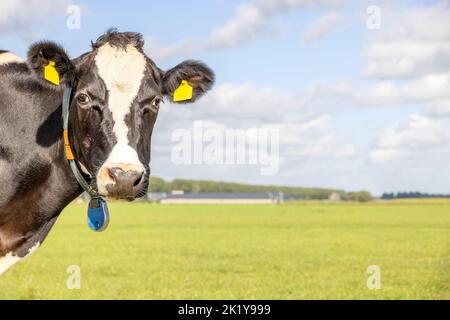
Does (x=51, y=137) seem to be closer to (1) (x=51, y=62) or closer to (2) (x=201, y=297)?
(1) (x=51, y=62)

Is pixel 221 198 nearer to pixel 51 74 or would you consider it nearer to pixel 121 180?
pixel 51 74

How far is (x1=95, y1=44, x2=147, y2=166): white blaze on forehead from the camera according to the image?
16.8ft

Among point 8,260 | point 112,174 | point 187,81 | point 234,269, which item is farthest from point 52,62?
point 234,269

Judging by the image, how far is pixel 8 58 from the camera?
6.34 m

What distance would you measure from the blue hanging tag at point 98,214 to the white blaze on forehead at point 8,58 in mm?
1615

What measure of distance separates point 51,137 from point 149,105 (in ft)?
3.73

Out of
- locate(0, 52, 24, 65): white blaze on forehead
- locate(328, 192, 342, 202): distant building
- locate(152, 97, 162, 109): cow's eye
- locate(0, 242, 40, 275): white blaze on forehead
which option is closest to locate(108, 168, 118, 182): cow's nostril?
locate(152, 97, 162, 109): cow's eye

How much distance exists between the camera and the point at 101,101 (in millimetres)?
5340

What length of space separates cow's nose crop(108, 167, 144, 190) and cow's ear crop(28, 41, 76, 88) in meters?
1.18

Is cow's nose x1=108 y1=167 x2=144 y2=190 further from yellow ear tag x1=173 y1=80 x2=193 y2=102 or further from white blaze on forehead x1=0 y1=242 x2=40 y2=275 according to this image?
white blaze on forehead x1=0 y1=242 x2=40 y2=275

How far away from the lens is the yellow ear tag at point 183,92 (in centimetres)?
626

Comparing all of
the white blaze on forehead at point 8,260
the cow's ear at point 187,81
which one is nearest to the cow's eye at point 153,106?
the cow's ear at point 187,81

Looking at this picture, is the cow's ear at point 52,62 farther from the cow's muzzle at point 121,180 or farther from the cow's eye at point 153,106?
the cow's muzzle at point 121,180

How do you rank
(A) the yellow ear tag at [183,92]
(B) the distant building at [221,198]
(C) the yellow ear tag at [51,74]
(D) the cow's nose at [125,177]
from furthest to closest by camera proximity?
(B) the distant building at [221,198]
(A) the yellow ear tag at [183,92]
(C) the yellow ear tag at [51,74]
(D) the cow's nose at [125,177]
